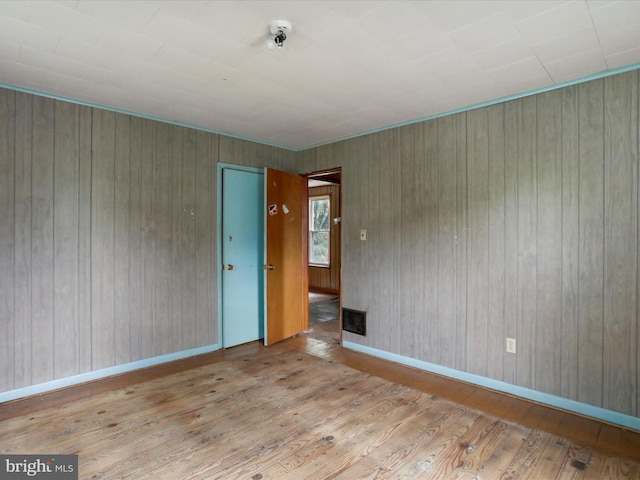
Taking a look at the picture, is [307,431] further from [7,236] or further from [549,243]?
[7,236]

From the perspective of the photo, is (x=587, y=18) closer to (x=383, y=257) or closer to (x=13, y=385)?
(x=383, y=257)

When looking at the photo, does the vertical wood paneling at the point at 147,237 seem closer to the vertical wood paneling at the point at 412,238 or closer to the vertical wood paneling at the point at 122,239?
the vertical wood paneling at the point at 412,238

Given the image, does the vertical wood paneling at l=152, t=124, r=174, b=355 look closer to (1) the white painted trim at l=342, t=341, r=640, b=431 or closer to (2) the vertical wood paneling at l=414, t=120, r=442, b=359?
(1) the white painted trim at l=342, t=341, r=640, b=431

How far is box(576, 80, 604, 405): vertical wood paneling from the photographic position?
2.48 metres

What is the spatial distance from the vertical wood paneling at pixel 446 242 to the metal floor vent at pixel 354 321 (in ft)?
2.86

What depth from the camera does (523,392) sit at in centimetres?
282

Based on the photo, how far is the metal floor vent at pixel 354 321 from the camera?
3.96 meters

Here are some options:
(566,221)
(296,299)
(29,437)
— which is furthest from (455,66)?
(29,437)

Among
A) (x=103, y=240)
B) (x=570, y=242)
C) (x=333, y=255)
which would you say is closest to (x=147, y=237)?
(x=103, y=240)

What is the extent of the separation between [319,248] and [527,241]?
19.0 ft

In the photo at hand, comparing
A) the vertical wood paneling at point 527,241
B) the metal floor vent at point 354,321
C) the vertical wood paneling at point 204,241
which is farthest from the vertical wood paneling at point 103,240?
the vertical wood paneling at point 527,241

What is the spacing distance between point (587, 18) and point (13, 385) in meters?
4.58

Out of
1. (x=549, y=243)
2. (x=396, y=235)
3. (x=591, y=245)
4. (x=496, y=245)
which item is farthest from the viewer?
(x=396, y=235)

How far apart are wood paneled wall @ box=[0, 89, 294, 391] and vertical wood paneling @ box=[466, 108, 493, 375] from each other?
266cm
